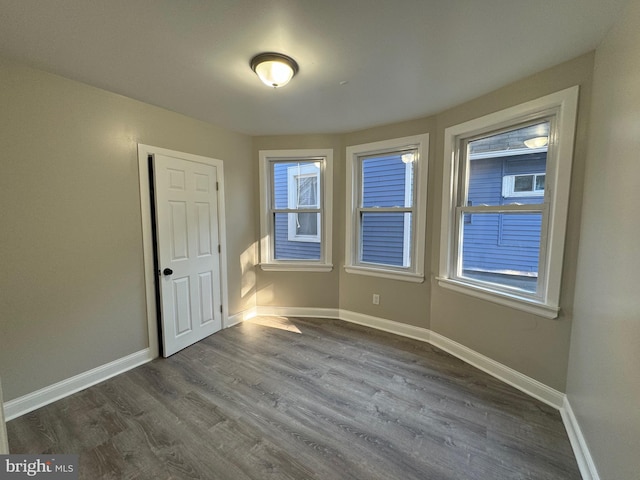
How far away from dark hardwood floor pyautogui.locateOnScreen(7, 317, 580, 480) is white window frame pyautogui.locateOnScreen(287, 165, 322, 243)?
1.55 meters

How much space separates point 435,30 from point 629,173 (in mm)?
1202

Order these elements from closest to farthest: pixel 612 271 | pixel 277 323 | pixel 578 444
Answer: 1. pixel 612 271
2. pixel 578 444
3. pixel 277 323

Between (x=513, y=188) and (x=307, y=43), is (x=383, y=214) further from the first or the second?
(x=307, y=43)

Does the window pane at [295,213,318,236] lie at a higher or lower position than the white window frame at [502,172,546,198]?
lower

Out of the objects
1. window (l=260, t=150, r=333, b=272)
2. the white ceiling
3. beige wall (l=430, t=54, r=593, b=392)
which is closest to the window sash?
beige wall (l=430, t=54, r=593, b=392)

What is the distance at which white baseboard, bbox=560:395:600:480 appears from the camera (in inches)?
55.1

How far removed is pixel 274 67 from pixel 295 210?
194 cm

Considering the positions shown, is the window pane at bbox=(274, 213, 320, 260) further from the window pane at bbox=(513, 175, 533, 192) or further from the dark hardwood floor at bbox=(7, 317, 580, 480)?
the window pane at bbox=(513, 175, 533, 192)

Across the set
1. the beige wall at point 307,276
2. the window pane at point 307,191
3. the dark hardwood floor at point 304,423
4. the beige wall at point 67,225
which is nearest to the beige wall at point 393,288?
the beige wall at point 307,276

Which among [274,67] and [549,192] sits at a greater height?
[274,67]

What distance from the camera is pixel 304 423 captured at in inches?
70.5

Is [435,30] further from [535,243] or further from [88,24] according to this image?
[88,24]

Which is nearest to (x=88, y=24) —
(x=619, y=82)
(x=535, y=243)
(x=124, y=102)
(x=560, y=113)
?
(x=124, y=102)

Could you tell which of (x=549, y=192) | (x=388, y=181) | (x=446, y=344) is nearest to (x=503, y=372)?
(x=446, y=344)
